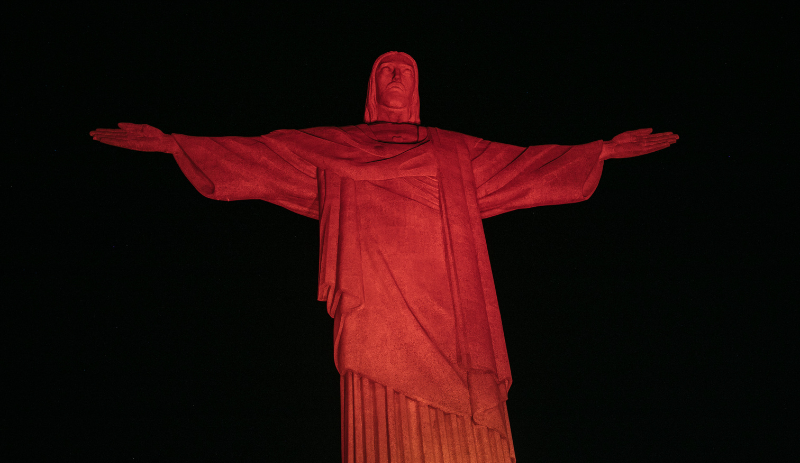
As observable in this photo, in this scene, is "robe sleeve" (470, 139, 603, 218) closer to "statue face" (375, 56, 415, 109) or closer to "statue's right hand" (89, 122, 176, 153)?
"statue face" (375, 56, 415, 109)

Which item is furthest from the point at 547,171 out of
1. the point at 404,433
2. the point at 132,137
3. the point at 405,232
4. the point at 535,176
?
the point at 132,137

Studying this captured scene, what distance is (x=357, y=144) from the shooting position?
5.20m

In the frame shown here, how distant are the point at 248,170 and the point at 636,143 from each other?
2496 mm

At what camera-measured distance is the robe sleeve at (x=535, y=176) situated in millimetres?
5320

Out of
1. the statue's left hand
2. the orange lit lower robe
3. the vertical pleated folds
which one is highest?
the statue's left hand

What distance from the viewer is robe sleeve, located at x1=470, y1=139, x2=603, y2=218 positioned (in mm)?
5320

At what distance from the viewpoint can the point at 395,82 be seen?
572 centimetres

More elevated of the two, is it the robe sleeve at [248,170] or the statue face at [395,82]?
the statue face at [395,82]

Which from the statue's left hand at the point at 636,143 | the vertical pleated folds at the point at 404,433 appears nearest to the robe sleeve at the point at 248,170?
the vertical pleated folds at the point at 404,433

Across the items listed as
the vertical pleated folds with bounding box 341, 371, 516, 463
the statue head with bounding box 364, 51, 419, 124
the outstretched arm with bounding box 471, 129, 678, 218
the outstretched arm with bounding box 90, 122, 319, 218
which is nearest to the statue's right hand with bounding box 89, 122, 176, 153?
the outstretched arm with bounding box 90, 122, 319, 218

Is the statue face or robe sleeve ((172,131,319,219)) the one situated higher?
the statue face

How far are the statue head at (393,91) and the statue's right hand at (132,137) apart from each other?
58.6 inches

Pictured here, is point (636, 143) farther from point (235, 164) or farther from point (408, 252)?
point (235, 164)

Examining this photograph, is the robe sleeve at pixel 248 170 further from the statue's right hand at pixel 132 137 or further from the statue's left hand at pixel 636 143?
the statue's left hand at pixel 636 143
